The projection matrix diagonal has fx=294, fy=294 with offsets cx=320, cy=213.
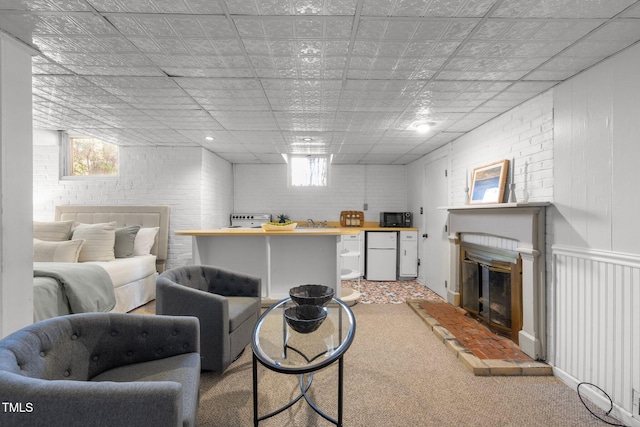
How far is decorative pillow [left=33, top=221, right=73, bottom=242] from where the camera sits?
3.61m

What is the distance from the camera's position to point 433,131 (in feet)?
12.0

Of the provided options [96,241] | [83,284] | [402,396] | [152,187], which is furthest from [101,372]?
[152,187]

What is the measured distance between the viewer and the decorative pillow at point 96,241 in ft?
11.8

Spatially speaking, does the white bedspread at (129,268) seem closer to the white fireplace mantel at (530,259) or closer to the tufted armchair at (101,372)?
the tufted armchair at (101,372)

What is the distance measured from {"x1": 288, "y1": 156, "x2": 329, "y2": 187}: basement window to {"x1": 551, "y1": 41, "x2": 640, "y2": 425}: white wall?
4.18 m

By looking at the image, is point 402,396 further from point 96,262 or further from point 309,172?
point 309,172

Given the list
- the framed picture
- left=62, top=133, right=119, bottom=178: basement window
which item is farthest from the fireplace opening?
left=62, top=133, right=119, bottom=178: basement window

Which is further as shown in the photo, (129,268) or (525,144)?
(129,268)

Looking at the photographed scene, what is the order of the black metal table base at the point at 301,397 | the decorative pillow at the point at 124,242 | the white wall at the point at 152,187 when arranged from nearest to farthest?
1. the black metal table base at the point at 301,397
2. the decorative pillow at the point at 124,242
3. the white wall at the point at 152,187

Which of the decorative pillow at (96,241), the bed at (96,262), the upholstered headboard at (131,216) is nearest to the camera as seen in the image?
the bed at (96,262)

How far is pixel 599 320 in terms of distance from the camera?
199 centimetres

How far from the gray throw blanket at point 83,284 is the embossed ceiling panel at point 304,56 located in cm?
157

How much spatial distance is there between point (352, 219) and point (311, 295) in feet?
12.9

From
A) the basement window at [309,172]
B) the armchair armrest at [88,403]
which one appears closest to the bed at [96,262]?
the armchair armrest at [88,403]
